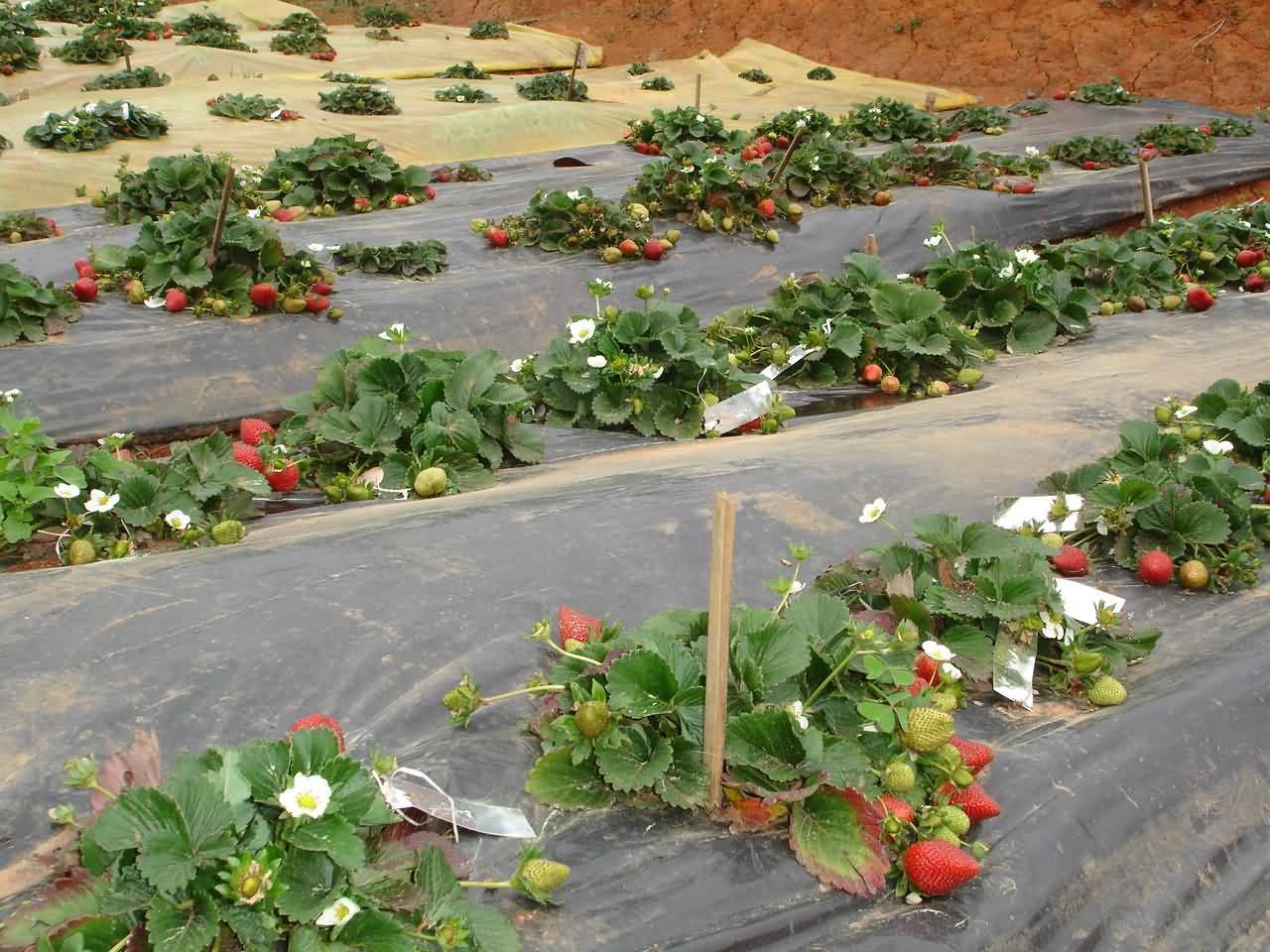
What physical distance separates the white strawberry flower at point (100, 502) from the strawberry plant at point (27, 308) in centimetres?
228

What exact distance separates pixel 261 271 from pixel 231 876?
489 cm

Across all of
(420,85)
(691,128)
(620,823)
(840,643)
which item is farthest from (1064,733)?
(420,85)

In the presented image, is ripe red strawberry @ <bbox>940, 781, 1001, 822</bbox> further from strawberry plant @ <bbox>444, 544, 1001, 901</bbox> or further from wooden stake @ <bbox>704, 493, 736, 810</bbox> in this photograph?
wooden stake @ <bbox>704, 493, 736, 810</bbox>

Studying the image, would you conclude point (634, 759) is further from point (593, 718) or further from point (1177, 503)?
point (1177, 503)

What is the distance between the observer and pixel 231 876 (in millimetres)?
1606

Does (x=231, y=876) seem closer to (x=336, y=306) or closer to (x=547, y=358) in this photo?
(x=547, y=358)

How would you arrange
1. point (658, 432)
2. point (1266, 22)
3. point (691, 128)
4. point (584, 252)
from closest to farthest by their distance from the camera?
point (658, 432) < point (584, 252) < point (691, 128) < point (1266, 22)

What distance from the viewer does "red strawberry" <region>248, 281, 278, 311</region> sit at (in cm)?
571

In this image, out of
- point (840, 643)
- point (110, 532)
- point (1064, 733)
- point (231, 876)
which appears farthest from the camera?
point (110, 532)

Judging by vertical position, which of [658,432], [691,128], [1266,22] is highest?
[1266,22]

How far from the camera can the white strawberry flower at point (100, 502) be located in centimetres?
340

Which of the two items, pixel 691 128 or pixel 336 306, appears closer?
pixel 336 306

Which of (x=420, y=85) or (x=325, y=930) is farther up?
(x=420, y=85)

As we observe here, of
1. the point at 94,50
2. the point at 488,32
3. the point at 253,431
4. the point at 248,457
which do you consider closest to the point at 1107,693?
the point at 248,457
